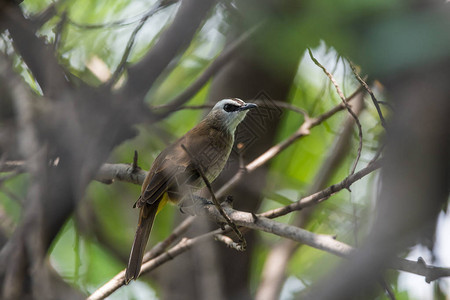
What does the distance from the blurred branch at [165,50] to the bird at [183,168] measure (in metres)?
0.47

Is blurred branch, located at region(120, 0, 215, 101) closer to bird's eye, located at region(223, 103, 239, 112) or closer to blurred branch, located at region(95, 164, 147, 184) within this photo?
blurred branch, located at region(95, 164, 147, 184)

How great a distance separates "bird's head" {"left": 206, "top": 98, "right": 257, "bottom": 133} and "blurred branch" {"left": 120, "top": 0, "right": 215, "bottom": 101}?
1.00 meters

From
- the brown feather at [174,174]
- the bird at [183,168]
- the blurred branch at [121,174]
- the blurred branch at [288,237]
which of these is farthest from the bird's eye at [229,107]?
the blurred branch at [288,237]

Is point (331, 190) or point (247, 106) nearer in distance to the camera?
point (331, 190)

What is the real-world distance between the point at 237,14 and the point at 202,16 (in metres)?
0.37

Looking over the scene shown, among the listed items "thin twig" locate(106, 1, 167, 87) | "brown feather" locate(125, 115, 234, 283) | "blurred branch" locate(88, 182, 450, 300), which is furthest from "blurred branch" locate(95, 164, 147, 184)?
"thin twig" locate(106, 1, 167, 87)

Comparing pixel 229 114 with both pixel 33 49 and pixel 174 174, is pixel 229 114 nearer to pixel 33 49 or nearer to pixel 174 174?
pixel 174 174

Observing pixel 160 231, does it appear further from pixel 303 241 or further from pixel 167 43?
pixel 303 241

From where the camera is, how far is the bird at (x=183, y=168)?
11.3 ft

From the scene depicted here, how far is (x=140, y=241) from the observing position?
344 cm

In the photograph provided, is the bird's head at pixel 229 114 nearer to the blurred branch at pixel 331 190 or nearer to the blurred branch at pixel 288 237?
the blurred branch at pixel 288 237

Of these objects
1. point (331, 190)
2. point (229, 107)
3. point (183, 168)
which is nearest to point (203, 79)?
point (229, 107)

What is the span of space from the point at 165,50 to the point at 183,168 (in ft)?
2.61

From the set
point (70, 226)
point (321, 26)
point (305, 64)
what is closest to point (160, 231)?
point (70, 226)
